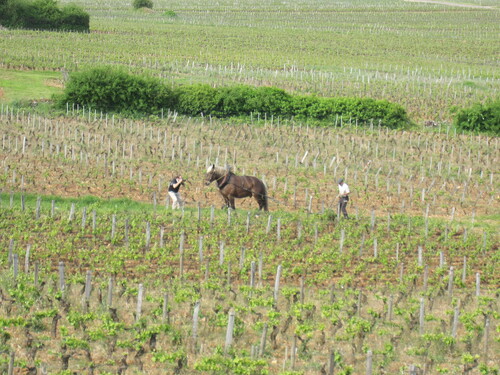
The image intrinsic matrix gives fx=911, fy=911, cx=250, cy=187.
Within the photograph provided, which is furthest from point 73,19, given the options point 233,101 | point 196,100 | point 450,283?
point 450,283

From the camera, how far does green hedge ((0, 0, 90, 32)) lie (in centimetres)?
7631

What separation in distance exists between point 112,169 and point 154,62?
3310cm

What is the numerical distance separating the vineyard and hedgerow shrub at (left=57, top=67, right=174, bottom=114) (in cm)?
500

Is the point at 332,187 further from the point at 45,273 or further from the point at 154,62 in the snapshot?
the point at 154,62

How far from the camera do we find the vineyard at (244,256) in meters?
15.1

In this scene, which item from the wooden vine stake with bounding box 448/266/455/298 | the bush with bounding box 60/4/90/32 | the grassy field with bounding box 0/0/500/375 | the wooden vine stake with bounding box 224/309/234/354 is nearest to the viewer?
the wooden vine stake with bounding box 224/309/234/354

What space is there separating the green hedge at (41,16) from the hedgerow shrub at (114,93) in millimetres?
34914

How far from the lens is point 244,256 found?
832 inches

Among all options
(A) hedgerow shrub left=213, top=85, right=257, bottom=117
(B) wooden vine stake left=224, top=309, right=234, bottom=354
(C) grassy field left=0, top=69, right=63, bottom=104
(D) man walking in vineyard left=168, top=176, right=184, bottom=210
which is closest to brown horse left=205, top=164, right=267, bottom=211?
(D) man walking in vineyard left=168, top=176, right=184, bottom=210

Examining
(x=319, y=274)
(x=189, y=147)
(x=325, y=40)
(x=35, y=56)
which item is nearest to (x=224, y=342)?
(x=319, y=274)

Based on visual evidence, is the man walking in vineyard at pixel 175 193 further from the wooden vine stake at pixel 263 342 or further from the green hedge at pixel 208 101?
the green hedge at pixel 208 101

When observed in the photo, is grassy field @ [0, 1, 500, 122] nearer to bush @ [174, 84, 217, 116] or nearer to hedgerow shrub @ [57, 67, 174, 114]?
bush @ [174, 84, 217, 116]

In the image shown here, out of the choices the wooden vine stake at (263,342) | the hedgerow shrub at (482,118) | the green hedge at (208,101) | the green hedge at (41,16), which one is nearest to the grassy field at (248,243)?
the wooden vine stake at (263,342)

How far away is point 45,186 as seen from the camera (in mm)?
28375
